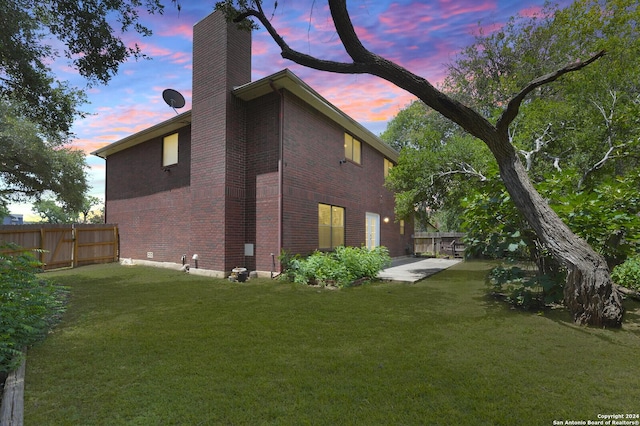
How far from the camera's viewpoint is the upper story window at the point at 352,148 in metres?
13.4

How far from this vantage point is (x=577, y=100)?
10.3m

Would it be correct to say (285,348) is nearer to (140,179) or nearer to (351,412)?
(351,412)

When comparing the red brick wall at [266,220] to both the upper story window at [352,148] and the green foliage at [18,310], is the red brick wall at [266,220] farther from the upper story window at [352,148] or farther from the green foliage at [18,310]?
the green foliage at [18,310]

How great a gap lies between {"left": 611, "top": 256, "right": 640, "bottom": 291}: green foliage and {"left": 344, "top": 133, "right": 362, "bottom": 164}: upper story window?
941 centimetres

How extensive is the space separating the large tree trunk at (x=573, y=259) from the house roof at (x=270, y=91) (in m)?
6.41

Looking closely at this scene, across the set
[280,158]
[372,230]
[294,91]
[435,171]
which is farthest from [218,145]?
[372,230]

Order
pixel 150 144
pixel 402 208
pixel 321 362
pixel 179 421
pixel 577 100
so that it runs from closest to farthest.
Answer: pixel 179 421
pixel 321 362
pixel 577 100
pixel 402 208
pixel 150 144

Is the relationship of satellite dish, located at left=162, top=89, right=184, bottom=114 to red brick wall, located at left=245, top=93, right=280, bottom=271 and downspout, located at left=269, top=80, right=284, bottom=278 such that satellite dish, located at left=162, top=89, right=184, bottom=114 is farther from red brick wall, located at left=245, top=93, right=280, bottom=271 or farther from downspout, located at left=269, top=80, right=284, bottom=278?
downspout, located at left=269, top=80, right=284, bottom=278

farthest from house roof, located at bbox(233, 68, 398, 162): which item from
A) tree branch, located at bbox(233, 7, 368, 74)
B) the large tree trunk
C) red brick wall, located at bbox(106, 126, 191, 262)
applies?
the large tree trunk

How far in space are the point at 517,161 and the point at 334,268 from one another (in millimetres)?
5157

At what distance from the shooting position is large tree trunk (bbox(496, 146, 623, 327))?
477cm

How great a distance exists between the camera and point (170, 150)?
42.5ft

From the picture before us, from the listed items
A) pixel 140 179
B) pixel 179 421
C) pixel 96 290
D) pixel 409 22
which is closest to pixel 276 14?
pixel 409 22

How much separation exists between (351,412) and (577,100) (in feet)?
41.9
